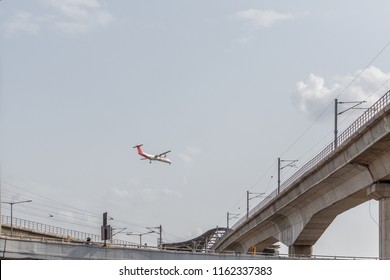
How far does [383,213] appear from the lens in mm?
58500

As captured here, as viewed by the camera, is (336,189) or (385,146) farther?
(336,189)

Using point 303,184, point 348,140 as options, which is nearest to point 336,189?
point 303,184

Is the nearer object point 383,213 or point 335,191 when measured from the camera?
point 383,213

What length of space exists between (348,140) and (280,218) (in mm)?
36482

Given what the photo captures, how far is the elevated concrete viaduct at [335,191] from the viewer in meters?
55.0

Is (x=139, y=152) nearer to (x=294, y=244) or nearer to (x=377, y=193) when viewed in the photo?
(x=294, y=244)

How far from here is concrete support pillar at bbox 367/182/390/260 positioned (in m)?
57.1

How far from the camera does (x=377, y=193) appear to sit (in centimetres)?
5878

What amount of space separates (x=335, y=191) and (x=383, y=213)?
35.2 feet

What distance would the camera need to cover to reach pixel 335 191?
2719 inches

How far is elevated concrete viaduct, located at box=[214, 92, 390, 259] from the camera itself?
180 feet

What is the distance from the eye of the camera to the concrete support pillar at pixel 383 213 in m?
57.1
